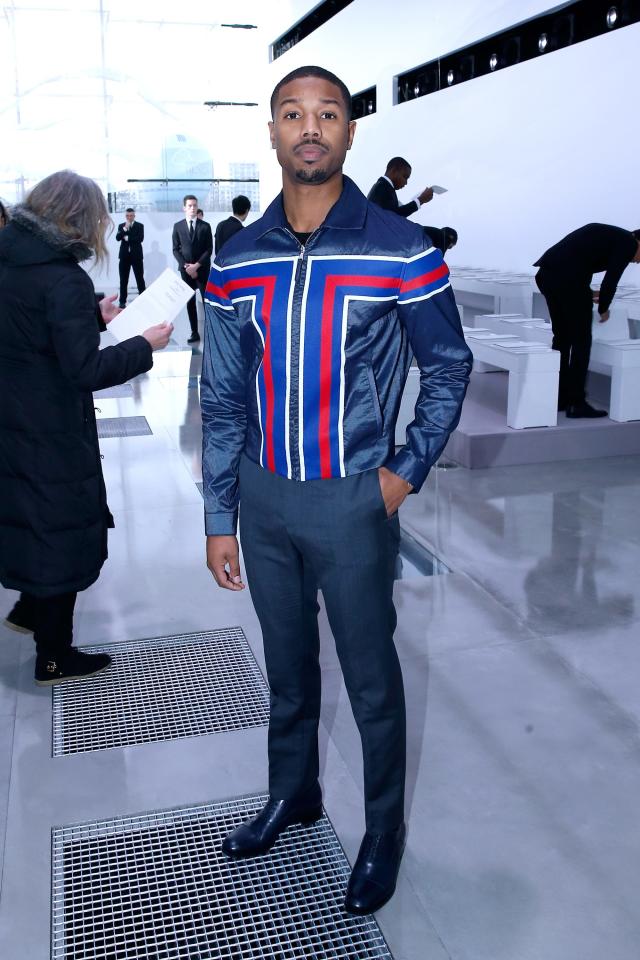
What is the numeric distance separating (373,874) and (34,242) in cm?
175

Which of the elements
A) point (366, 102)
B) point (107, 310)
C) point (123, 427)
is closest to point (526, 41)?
point (366, 102)

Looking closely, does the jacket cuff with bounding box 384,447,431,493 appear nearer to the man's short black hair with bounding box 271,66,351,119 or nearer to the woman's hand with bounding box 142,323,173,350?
the man's short black hair with bounding box 271,66,351,119

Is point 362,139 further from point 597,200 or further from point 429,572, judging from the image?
point 429,572

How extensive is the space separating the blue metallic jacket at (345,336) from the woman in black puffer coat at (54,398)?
33.9 inches

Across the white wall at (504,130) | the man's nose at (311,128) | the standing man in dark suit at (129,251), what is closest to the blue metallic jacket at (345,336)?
the man's nose at (311,128)

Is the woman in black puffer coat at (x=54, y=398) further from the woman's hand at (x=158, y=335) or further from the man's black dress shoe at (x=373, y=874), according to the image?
the man's black dress shoe at (x=373, y=874)

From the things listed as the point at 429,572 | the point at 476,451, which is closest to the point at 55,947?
the point at 429,572

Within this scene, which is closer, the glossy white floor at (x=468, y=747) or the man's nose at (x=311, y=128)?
the man's nose at (x=311, y=128)

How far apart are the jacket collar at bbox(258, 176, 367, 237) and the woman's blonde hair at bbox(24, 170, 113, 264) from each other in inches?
36.5

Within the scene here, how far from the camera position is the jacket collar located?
1.63m

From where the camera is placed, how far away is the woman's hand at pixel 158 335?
111 inches

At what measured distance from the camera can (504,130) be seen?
32.2 ft

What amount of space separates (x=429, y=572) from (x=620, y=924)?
200cm

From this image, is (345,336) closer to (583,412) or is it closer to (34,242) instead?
(34,242)
